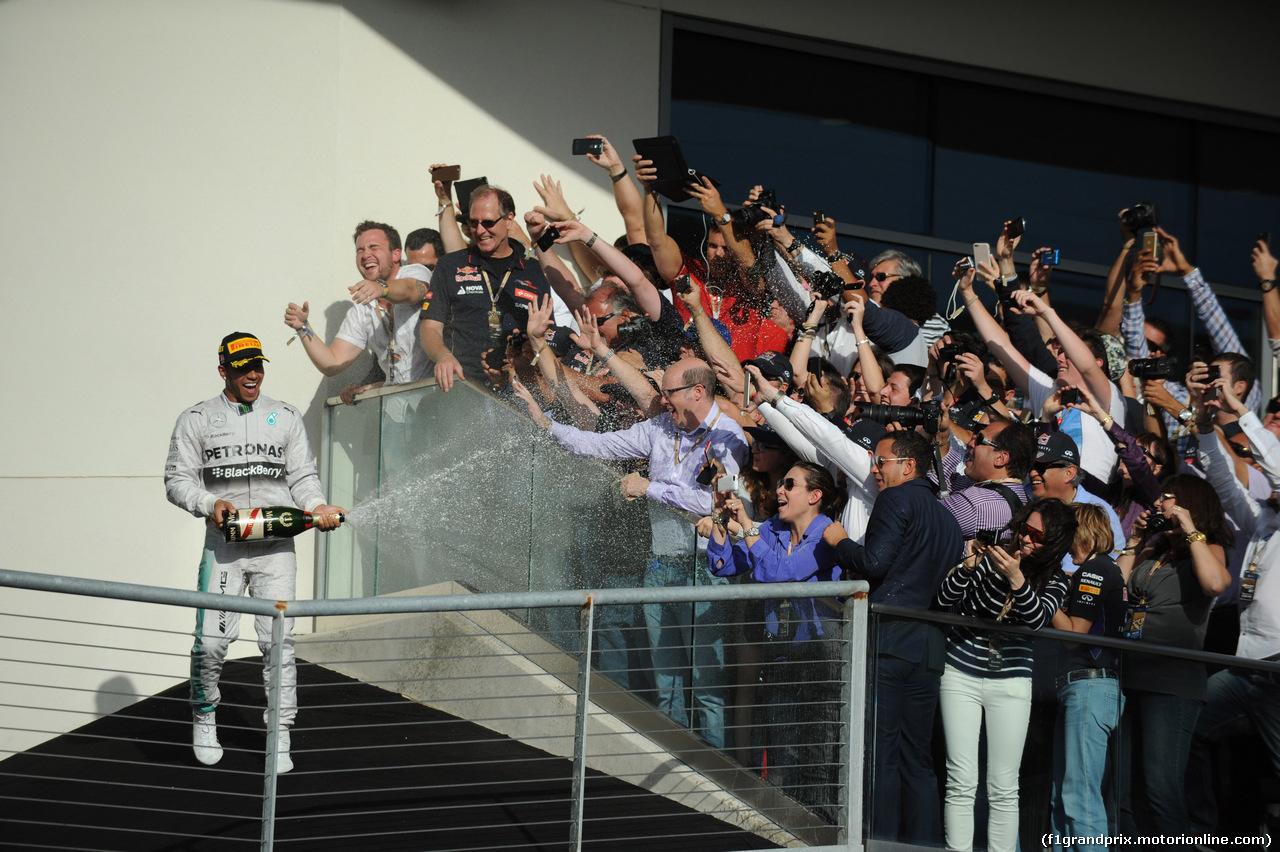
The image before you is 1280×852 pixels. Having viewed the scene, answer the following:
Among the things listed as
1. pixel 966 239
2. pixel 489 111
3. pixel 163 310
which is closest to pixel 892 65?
pixel 966 239

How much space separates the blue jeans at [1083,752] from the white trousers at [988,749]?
13cm

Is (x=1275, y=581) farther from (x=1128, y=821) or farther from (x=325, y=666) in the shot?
(x=325, y=666)

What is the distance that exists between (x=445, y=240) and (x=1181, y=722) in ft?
17.6

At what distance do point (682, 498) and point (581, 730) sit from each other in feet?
5.31

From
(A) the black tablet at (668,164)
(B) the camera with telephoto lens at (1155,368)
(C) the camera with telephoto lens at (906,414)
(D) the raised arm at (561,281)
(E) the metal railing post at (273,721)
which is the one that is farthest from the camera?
(D) the raised arm at (561,281)

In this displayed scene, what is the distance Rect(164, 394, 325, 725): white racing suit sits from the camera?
6199 mm

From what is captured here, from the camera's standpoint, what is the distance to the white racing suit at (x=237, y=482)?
20.3 ft

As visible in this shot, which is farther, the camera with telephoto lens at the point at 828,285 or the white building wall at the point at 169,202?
the white building wall at the point at 169,202

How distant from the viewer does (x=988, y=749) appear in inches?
191

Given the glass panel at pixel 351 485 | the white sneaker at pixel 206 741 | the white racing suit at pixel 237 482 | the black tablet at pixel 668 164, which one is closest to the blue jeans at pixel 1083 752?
the white racing suit at pixel 237 482

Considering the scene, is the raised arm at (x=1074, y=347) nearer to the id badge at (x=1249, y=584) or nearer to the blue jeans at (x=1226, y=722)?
the id badge at (x=1249, y=584)

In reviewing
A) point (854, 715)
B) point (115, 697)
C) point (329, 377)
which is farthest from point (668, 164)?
point (115, 697)

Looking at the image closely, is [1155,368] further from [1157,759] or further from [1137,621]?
[1157,759]

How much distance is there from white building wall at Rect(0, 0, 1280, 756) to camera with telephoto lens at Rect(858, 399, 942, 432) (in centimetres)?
434
